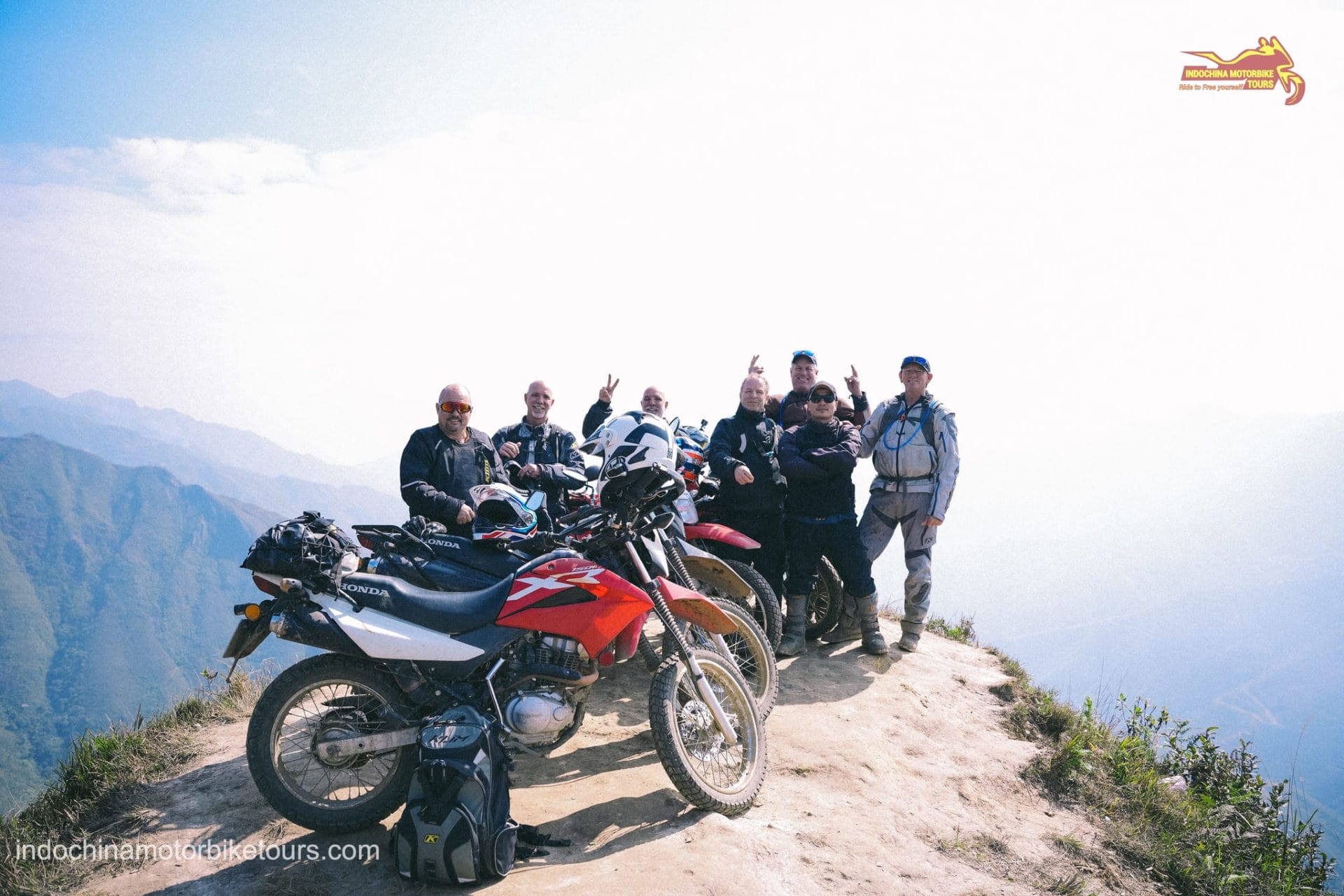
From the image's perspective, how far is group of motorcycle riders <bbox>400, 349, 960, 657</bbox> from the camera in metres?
5.97

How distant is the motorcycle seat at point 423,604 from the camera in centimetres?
332

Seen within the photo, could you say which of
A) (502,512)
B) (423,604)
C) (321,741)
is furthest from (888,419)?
(321,741)

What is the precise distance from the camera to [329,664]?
3.29 metres

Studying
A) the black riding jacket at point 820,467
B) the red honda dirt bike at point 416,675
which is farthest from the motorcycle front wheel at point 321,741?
the black riding jacket at point 820,467

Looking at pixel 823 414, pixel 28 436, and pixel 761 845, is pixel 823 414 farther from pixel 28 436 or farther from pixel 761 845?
pixel 28 436

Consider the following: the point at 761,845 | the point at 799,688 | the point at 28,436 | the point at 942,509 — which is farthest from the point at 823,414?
the point at 28,436

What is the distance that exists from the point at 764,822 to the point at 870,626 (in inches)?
126

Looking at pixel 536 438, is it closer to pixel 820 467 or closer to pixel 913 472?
pixel 820 467

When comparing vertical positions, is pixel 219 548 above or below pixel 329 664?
below

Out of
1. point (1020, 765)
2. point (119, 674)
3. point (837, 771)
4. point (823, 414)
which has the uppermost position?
point (823, 414)

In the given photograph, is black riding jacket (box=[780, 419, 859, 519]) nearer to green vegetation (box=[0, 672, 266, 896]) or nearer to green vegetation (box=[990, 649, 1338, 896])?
green vegetation (box=[990, 649, 1338, 896])

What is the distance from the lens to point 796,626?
6.32 meters

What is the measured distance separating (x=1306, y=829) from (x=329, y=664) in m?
6.68

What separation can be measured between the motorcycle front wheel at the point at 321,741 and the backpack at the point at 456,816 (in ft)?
1.18
